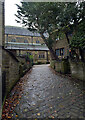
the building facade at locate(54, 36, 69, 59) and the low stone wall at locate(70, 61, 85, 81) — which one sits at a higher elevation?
the building facade at locate(54, 36, 69, 59)

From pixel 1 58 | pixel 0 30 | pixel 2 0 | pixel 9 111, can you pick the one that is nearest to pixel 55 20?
pixel 2 0

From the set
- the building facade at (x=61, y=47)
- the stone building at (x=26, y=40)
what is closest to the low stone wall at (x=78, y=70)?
the building facade at (x=61, y=47)

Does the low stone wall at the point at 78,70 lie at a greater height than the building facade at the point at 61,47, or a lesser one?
lesser

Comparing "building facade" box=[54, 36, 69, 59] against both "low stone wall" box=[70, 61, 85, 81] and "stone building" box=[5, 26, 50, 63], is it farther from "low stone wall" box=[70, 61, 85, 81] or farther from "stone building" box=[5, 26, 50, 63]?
"stone building" box=[5, 26, 50, 63]

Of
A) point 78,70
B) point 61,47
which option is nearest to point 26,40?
point 61,47

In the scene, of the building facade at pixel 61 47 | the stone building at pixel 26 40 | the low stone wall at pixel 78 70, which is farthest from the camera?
the stone building at pixel 26 40

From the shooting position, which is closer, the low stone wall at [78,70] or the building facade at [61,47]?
the low stone wall at [78,70]

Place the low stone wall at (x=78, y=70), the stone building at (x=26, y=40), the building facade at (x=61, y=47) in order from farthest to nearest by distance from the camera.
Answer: the stone building at (x=26, y=40)
the building facade at (x=61, y=47)
the low stone wall at (x=78, y=70)

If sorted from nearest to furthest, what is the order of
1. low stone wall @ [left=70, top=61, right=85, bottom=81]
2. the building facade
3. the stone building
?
low stone wall @ [left=70, top=61, right=85, bottom=81] < the building facade < the stone building

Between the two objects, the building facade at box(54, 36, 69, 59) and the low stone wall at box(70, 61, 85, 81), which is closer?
the low stone wall at box(70, 61, 85, 81)

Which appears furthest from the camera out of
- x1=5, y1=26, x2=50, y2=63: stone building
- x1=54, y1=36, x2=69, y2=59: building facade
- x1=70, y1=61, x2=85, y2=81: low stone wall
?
x1=5, y1=26, x2=50, y2=63: stone building

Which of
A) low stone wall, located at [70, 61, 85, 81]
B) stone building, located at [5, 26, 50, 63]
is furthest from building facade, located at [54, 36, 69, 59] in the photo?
stone building, located at [5, 26, 50, 63]

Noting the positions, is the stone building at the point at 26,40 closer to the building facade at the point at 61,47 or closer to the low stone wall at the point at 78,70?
the building facade at the point at 61,47

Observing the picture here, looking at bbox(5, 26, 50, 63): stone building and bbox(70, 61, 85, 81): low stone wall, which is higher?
bbox(5, 26, 50, 63): stone building
